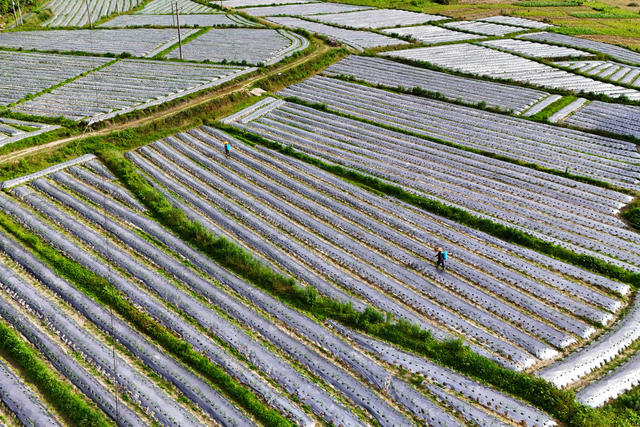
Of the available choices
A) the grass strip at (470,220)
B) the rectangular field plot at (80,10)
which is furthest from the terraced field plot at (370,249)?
the rectangular field plot at (80,10)

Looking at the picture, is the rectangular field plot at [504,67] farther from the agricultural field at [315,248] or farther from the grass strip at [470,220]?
the grass strip at [470,220]

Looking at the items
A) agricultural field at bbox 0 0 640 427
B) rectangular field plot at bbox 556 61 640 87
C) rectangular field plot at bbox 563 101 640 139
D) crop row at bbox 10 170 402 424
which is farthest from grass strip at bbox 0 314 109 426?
rectangular field plot at bbox 556 61 640 87

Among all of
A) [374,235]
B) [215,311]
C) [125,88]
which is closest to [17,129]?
[125,88]

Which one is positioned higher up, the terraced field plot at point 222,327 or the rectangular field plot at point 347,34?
the rectangular field plot at point 347,34

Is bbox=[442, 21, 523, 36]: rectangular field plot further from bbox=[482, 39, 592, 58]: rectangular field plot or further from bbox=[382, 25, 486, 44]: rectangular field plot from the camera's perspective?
bbox=[482, 39, 592, 58]: rectangular field plot

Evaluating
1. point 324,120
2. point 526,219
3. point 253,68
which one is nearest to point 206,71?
point 253,68

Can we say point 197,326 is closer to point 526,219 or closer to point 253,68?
point 526,219
